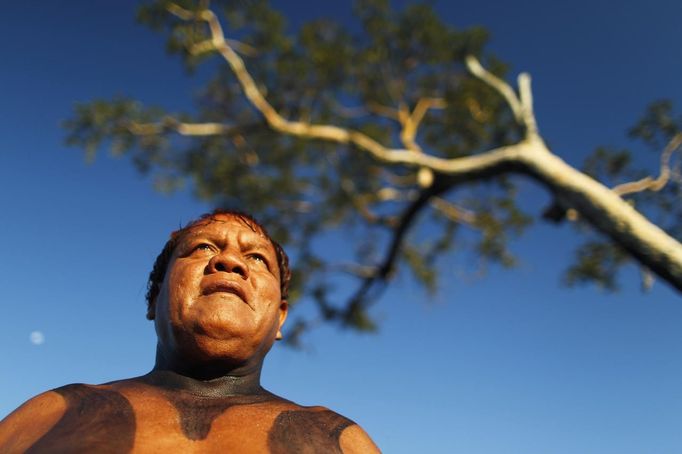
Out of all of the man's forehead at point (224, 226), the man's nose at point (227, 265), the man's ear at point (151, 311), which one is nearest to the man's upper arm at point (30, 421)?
the man's ear at point (151, 311)

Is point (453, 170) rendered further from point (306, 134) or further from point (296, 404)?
point (296, 404)

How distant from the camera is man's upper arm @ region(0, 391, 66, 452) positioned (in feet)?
5.98

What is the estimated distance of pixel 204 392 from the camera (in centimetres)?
213

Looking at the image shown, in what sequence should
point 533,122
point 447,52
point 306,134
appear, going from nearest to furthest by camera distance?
1. point 533,122
2. point 306,134
3. point 447,52

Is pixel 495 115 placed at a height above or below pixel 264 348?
above

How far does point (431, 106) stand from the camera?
923 centimetres

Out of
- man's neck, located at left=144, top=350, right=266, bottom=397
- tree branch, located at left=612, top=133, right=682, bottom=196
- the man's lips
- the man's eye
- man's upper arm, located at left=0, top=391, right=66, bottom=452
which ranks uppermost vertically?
tree branch, located at left=612, top=133, right=682, bottom=196

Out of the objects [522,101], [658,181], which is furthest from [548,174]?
[658,181]

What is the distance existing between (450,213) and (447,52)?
2635mm

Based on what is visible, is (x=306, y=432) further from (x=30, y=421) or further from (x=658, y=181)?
(x=658, y=181)

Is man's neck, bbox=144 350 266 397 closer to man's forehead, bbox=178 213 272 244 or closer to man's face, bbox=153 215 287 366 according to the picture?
man's face, bbox=153 215 287 366

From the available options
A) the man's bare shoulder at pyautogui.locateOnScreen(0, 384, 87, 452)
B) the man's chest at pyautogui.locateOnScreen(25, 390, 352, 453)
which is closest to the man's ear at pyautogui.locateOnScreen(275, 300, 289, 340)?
the man's chest at pyautogui.locateOnScreen(25, 390, 352, 453)

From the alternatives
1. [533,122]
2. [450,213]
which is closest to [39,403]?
[533,122]

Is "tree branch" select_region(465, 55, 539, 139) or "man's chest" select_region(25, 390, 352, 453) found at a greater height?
"tree branch" select_region(465, 55, 539, 139)
